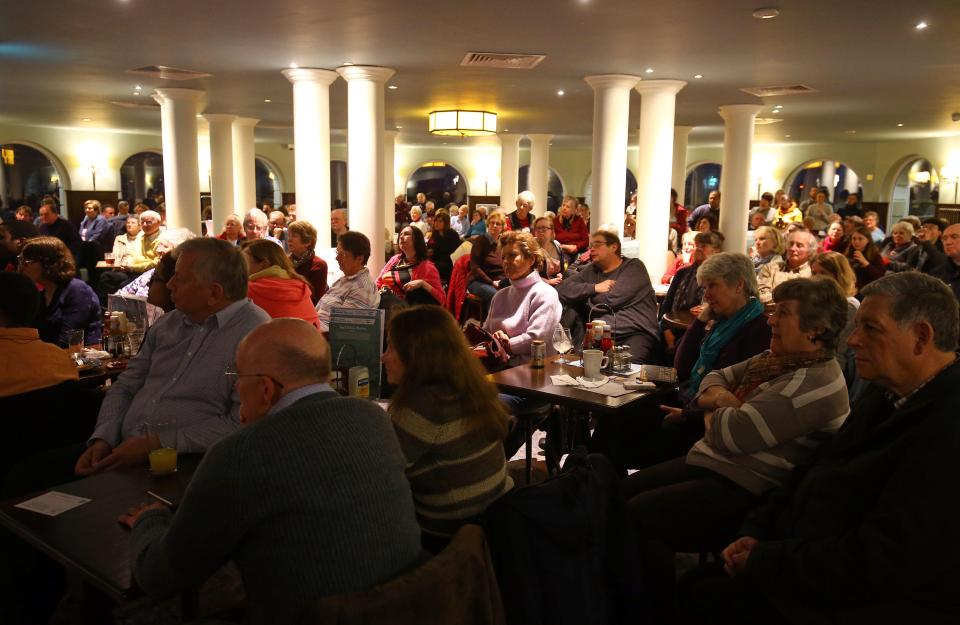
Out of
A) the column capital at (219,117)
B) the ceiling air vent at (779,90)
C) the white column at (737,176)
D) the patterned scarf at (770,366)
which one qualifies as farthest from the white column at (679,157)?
the patterned scarf at (770,366)

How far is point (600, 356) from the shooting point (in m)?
3.79

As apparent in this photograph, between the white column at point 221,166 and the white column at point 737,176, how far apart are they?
865cm

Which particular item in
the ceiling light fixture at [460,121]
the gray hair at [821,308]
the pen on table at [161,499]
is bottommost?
the pen on table at [161,499]

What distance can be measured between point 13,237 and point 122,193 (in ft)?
46.9

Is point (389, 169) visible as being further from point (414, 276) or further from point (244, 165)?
point (414, 276)

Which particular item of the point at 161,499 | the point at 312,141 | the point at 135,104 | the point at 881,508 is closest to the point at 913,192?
the point at 312,141

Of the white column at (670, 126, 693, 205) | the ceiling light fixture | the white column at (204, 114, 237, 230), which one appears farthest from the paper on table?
the white column at (670, 126, 693, 205)

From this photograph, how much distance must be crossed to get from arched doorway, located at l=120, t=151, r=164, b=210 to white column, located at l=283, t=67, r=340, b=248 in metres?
12.8

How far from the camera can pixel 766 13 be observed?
231 inches

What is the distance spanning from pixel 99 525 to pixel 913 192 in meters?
23.9

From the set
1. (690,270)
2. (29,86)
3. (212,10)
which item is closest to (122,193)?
(29,86)

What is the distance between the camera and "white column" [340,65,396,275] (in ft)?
28.9

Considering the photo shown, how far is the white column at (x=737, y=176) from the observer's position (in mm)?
12344

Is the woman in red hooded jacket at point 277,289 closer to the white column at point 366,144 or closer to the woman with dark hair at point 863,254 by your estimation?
the white column at point 366,144
